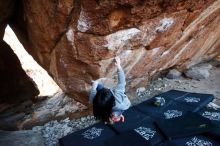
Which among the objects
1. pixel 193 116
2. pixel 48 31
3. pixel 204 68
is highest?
pixel 48 31

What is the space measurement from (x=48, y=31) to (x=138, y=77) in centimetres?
206

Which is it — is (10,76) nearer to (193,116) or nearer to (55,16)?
(55,16)

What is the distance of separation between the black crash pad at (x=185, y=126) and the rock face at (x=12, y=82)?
4.56m

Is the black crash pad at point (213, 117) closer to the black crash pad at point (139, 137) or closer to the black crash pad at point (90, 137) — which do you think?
the black crash pad at point (139, 137)

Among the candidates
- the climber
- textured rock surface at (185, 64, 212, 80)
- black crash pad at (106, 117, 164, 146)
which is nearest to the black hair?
the climber

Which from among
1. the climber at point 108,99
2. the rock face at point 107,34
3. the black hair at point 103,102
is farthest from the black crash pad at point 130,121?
the black hair at point 103,102

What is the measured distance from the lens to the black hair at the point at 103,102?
3.85 metres

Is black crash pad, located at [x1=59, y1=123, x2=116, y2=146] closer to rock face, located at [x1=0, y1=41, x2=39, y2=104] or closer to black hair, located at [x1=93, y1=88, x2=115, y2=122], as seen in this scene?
black hair, located at [x1=93, y1=88, x2=115, y2=122]

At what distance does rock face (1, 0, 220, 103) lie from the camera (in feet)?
14.1

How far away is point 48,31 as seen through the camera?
193 inches

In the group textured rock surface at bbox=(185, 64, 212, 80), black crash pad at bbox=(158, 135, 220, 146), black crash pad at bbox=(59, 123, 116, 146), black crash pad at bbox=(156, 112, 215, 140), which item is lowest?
black crash pad at bbox=(158, 135, 220, 146)

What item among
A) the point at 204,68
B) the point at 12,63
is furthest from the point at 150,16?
the point at 12,63

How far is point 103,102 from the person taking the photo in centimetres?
386

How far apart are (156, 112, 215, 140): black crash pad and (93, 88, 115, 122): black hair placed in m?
1.10
